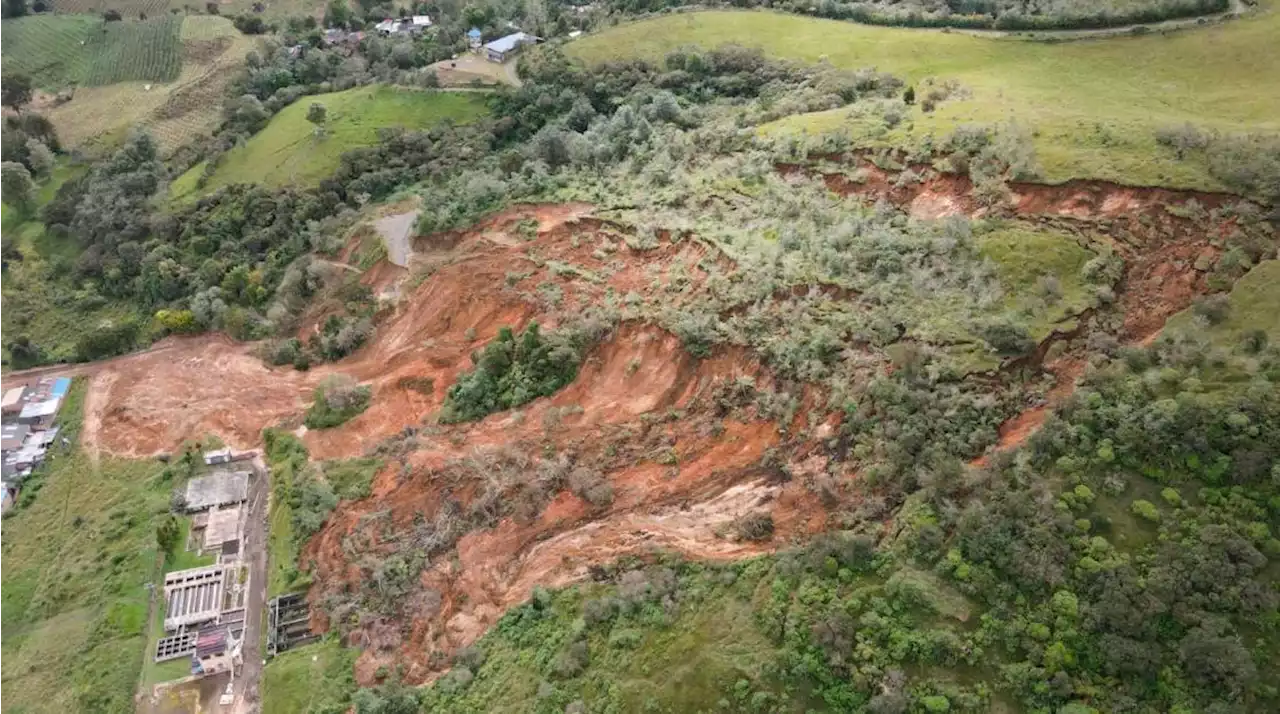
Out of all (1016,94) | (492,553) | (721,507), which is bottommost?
(492,553)

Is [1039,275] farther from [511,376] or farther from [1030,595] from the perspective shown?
[511,376]

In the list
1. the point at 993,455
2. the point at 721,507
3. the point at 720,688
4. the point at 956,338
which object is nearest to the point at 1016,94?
the point at 956,338

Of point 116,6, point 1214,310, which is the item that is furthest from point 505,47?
point 1214,310

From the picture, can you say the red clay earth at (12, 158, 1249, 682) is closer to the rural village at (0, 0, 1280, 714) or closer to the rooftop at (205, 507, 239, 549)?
the rural village at (0, 0, 1280, 714)

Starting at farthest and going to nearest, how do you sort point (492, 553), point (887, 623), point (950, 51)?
point (950, 51) < point (492, 553) < point (887, 623)

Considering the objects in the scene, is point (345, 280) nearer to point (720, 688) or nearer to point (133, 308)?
point (133, 308)

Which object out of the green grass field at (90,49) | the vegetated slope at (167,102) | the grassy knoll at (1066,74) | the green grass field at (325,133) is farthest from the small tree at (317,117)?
the green grass field at (90,49)

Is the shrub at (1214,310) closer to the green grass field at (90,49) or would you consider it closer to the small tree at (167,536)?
the small tree at (167,536)
